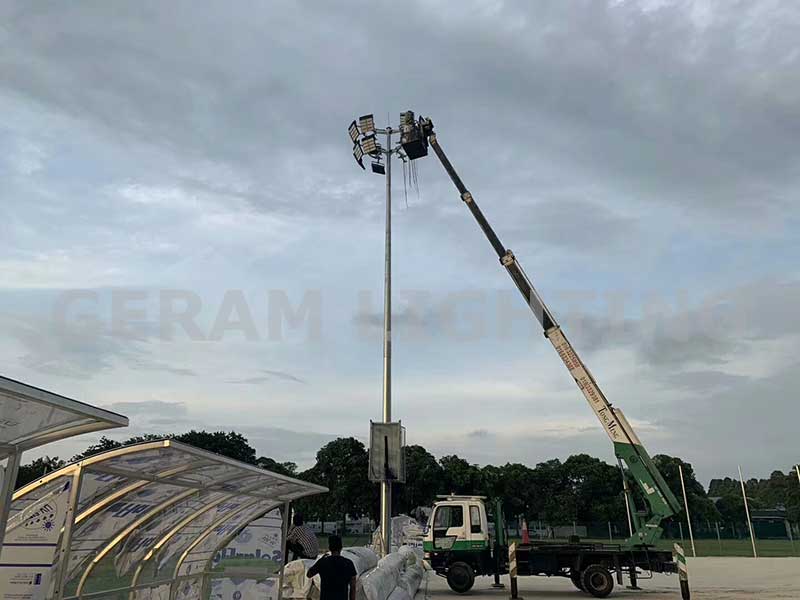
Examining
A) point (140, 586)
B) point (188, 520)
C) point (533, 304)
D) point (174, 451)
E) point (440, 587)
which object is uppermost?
point (533, 304)

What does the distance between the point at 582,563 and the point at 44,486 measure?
13610 millimetres

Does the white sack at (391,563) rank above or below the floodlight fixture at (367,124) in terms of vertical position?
below

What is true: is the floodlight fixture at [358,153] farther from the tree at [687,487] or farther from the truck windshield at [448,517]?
the tree at [687,487]

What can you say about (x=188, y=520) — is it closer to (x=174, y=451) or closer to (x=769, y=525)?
(x=174, y=451)

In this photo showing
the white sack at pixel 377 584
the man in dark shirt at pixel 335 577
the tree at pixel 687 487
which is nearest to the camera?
the man in dark shirt at pixel 335 577

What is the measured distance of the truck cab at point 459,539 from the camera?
1644 centimetres

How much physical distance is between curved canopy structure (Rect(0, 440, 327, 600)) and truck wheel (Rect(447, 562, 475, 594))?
26.5 feet

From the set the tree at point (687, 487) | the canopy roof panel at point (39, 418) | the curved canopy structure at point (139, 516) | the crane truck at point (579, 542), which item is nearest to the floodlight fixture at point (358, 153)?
the crane truck at point (579, 542)

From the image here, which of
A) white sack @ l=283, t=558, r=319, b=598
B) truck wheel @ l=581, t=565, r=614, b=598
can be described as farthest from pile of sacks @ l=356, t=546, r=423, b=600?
truck wheel @ l=581, t=565, r=614, b=598

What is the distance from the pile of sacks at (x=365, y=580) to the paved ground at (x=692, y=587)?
130 inches

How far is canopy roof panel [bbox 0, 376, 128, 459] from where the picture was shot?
12.7 ft

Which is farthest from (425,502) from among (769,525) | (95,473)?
(95,473)

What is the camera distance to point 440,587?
18.1m

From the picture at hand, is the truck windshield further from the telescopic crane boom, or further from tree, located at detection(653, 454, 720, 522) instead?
tree, located at detection(653, 454, 720, 522)
